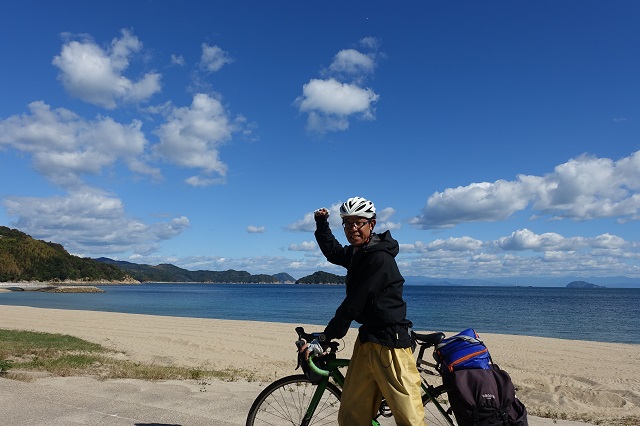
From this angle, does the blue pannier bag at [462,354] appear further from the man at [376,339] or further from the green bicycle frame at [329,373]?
the green bicycle frame at [329,373]

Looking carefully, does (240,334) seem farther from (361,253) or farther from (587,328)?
(587,328)

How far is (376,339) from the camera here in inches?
132

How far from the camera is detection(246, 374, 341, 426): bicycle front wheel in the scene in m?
3.90

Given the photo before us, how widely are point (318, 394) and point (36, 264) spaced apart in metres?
193

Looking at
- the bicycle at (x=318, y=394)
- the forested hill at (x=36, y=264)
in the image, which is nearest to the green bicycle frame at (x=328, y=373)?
the bicycle at (x=318, y=394)

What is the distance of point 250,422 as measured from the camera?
4121 mm

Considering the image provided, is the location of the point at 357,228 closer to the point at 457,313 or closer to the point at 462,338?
the point at 462,338

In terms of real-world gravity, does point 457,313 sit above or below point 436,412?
below

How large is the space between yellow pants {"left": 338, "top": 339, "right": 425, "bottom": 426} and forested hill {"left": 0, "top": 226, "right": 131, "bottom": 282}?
18358 centimetres

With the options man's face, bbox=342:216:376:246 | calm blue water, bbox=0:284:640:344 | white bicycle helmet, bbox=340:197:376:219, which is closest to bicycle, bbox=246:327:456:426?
man's face, bbox=342:216:376:246

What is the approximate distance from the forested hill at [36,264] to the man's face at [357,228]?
602 feet

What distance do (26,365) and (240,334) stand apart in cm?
1397

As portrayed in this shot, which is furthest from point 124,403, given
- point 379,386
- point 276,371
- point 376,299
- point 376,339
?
point 276,371

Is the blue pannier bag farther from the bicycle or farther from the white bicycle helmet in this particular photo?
the white bicycle helmet
